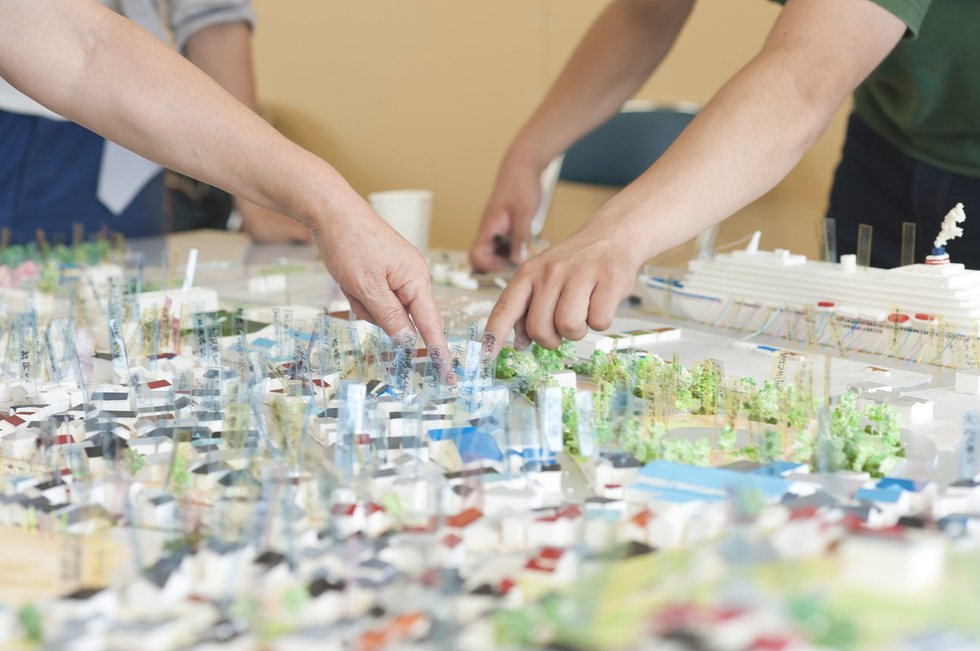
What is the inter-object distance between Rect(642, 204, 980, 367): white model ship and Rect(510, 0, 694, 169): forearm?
1.72 feet

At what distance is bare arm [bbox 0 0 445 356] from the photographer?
1.41 metres

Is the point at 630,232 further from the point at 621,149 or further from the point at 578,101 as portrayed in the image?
the point at 621,149

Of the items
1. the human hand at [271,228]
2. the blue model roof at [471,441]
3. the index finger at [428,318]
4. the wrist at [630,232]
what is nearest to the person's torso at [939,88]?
the wrist at [630,232]

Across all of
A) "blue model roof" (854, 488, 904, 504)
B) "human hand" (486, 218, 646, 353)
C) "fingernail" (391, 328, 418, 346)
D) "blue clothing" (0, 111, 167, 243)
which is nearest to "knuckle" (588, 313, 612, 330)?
"human hand" (486, 218, 646, 353)

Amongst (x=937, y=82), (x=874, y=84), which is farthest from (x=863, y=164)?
(x=937, y=82)

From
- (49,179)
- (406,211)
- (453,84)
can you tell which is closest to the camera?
(406,211)

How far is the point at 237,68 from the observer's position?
2.75 meters

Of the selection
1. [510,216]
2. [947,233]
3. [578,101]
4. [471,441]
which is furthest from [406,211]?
[471,441]

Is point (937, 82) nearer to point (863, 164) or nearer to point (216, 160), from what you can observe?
point (863, 164)

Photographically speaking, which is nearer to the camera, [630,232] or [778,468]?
[778,468]

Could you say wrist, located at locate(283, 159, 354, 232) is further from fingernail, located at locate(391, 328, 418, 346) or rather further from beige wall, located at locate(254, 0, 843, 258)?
beige wall, located at locate(254, 0, 843, 258)

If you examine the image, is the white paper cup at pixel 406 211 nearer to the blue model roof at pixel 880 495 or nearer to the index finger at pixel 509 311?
the index finger at pixel 509 311

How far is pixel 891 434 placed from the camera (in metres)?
1.17

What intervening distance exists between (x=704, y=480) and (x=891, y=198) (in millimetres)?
1180
